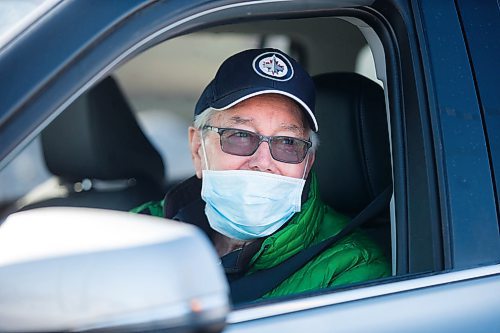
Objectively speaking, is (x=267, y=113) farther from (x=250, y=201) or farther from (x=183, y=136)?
(x=183, y=136)

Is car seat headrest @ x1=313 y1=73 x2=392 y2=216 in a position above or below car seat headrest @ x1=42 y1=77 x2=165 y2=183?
below

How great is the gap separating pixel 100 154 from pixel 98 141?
7 cm

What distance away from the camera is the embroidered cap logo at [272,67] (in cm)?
252

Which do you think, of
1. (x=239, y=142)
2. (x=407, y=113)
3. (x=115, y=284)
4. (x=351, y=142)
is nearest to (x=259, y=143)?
(x=239, y=142)

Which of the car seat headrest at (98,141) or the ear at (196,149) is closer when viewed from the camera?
the ear at (196,149)

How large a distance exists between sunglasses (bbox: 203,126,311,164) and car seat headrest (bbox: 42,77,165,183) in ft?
4.39

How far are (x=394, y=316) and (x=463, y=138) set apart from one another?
0.44 meters

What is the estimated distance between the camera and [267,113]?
2.53 meters

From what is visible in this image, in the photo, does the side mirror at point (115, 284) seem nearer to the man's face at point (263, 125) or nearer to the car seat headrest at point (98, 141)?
the man's face at point (263, 125)

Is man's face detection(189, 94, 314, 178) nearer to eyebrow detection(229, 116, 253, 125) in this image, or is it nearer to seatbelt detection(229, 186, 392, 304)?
eyebrow detection(229, 116, 253, 125)

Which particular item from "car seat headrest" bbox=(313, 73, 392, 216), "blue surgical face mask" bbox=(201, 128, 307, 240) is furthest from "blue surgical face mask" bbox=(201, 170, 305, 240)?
"car seat headrest" bbox=(313, 73, 392, 216)

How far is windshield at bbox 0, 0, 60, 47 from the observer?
163 cm

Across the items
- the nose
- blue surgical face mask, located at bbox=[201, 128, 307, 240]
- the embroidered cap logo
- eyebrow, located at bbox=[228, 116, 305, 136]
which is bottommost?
blue surgical face mask, located at bbox=[201, 128, 307, 240]

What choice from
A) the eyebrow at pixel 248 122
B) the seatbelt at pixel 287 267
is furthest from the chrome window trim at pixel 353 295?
the eyebrow at pixel 248 122
